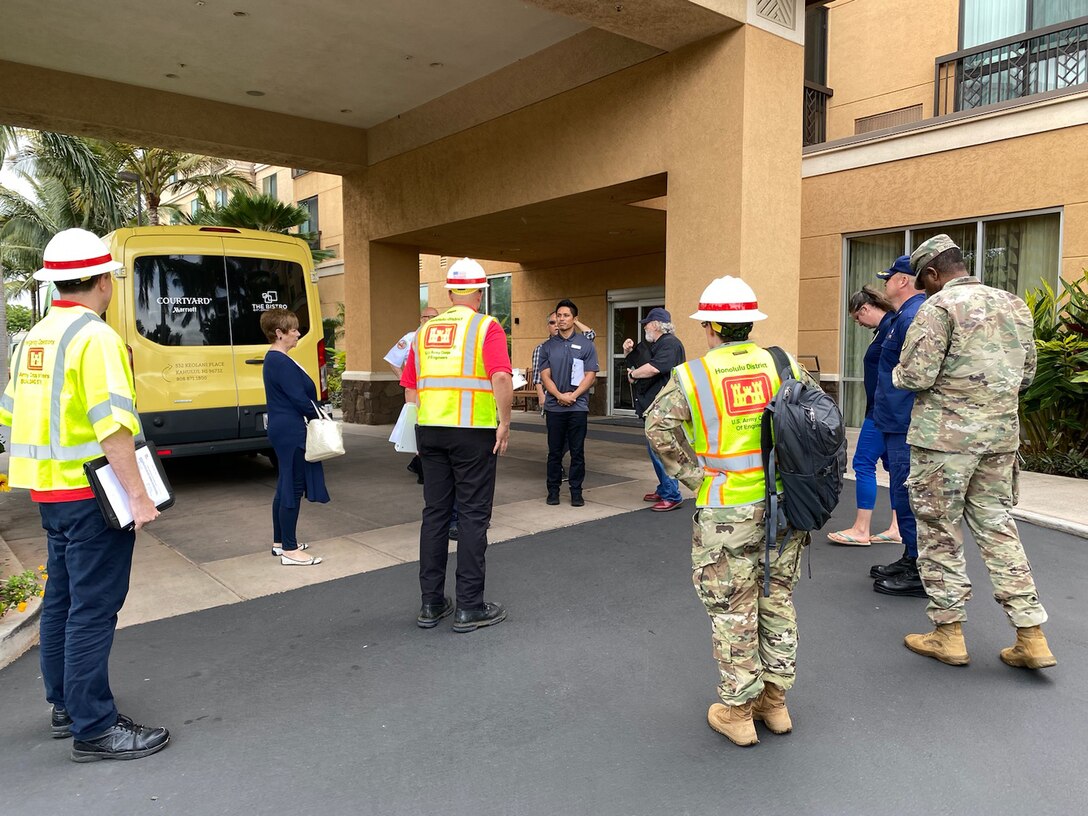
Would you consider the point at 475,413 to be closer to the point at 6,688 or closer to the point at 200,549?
the point at 6,688

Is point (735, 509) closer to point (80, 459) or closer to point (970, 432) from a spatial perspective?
point (970, 432)

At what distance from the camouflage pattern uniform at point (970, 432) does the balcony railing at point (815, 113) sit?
10711 mm

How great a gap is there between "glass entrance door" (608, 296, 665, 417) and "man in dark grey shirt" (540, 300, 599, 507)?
27.6 feet

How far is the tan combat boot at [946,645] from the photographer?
A: 146 inches

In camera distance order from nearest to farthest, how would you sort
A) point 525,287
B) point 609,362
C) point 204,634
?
point 204,634
point 609,362
point 525,287

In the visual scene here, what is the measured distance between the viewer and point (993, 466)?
3676mm

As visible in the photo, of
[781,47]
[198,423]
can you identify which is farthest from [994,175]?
[198,423]

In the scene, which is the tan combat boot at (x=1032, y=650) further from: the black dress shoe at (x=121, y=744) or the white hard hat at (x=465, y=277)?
the black dress shoe at (x=121, y=744)

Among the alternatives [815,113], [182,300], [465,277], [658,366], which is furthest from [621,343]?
[465,277]

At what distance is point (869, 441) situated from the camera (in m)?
5.53

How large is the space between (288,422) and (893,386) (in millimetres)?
3959

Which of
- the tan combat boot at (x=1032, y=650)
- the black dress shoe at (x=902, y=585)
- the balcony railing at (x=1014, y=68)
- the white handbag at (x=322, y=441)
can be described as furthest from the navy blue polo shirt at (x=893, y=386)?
the balcony railing at (x=1014, y=68)

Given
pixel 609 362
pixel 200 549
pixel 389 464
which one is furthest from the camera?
pixel 609 362

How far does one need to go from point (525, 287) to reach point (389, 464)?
30.4 ft
